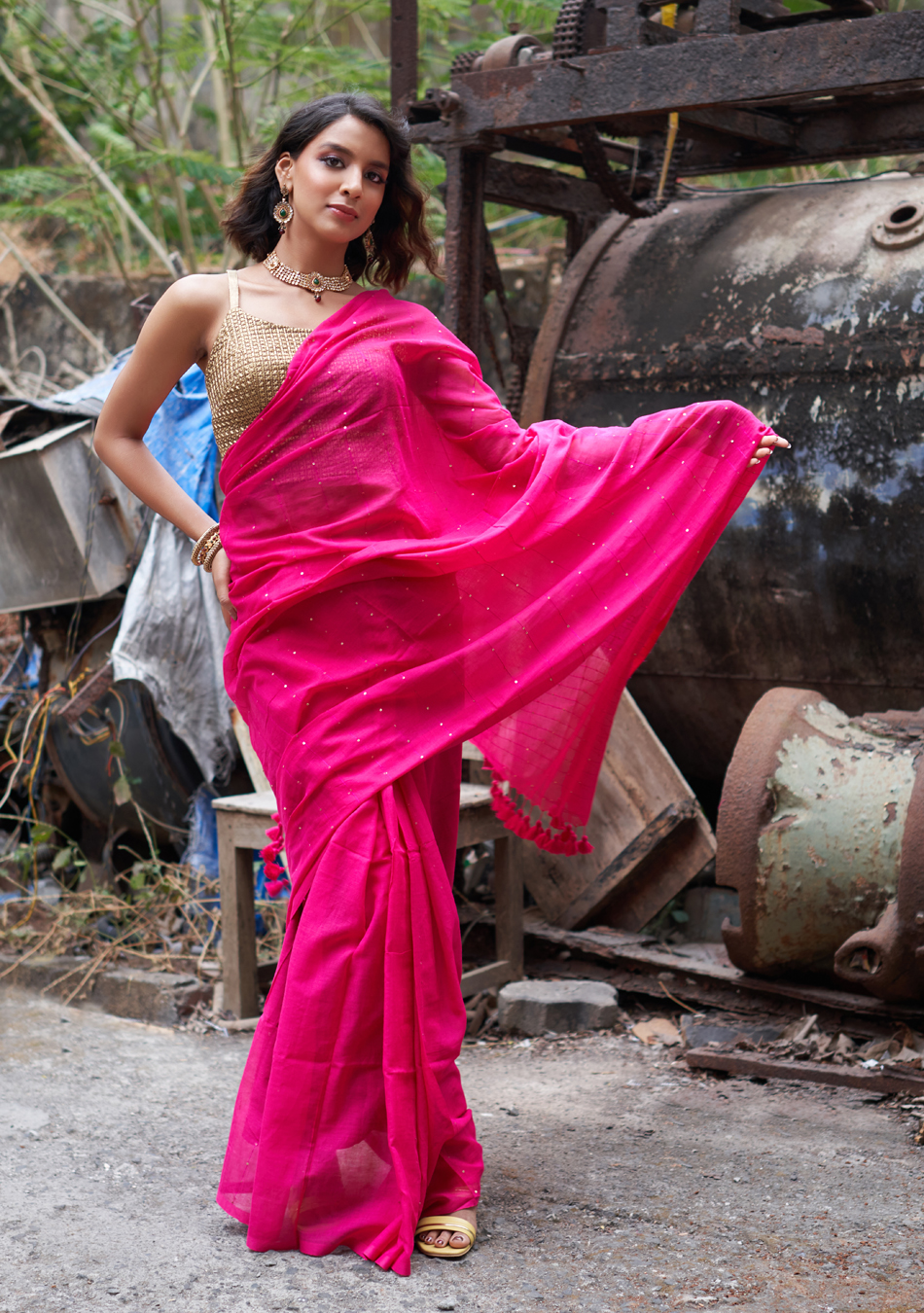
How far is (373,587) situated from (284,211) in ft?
2.48

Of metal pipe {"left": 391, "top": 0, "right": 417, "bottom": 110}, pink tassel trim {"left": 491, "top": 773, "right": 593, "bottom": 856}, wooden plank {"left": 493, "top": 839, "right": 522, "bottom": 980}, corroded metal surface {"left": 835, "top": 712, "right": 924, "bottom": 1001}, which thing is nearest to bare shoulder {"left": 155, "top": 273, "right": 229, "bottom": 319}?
pink tassel trim {"left": 491, "top": 773, "right": 593, "bottom": 856}

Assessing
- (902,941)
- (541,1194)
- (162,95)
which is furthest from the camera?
(162,95)

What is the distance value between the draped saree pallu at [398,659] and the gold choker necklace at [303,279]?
95 millimetres

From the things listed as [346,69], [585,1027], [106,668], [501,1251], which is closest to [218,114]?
[346,69]

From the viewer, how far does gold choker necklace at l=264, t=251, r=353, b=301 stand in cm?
241

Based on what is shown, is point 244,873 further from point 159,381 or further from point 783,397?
point 783,397

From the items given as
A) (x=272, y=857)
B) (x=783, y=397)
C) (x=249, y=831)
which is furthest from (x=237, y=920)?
(x=783, y=397)

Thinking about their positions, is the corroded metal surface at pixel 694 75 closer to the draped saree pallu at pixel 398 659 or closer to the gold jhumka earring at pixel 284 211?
the draped saree pallu at pixel 398 659

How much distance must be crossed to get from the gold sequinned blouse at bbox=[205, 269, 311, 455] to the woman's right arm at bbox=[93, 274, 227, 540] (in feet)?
0.15

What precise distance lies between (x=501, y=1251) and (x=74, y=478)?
322 centimetres

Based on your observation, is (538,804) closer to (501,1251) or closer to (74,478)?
(501,1251)

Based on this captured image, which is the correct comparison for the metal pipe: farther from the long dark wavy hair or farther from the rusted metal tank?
the long dark wavy hair

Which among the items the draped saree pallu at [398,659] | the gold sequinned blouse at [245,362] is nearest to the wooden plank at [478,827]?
the draped saree pallu at [398,659]

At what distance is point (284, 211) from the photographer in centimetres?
242
